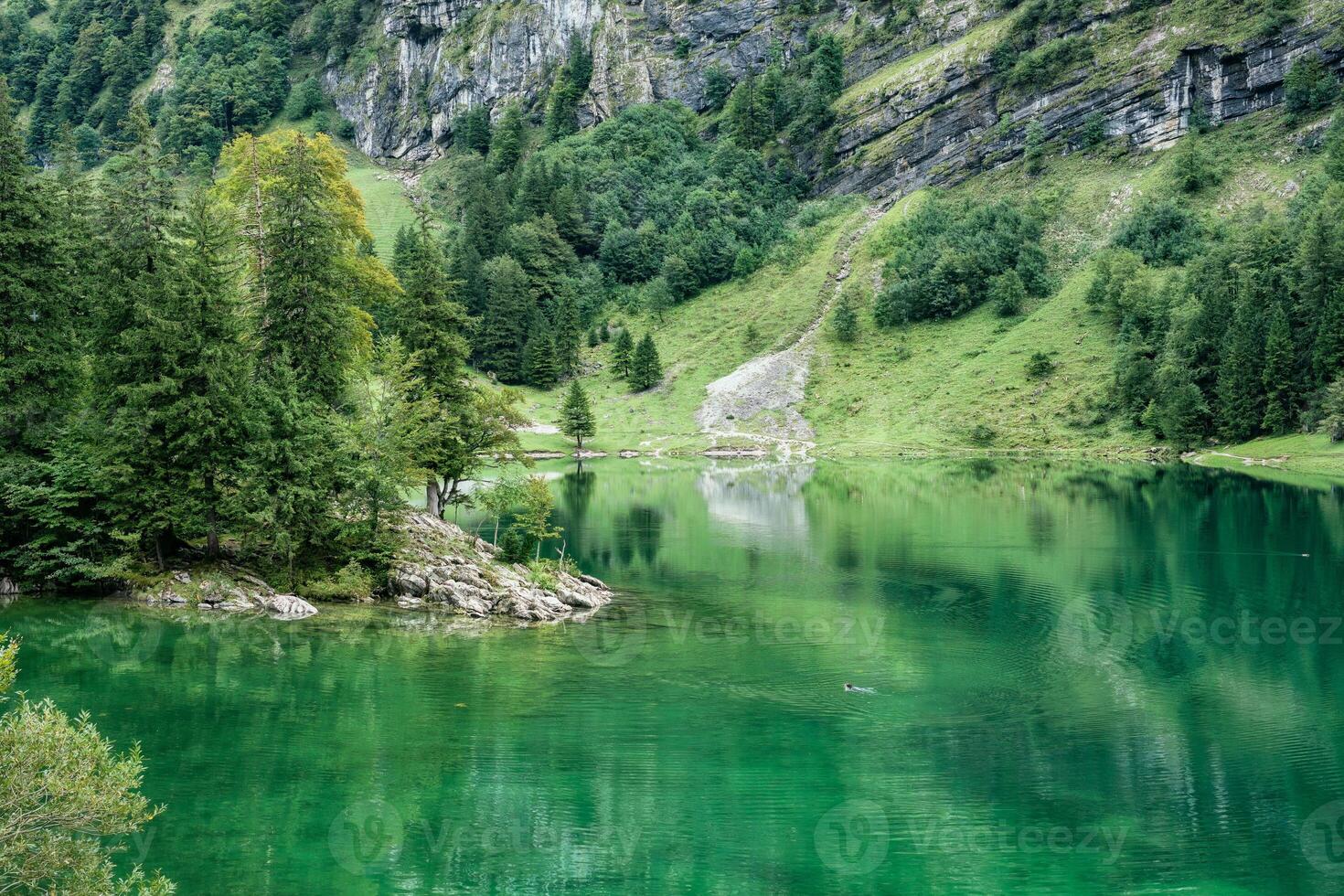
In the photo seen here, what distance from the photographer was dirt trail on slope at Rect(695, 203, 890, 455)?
124 metres

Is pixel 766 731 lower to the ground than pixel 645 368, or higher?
lower

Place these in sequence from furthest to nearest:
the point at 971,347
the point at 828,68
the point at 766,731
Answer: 1. the point at 828,68
2. the point at 971,347
3. the point at 766,731

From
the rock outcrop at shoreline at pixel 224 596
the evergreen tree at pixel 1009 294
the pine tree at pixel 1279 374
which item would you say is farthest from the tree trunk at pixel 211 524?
the evergreen tree at pixel 1009 294

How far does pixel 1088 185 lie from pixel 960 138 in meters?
27.8

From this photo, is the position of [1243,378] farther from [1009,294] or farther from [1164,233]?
[1009,294]

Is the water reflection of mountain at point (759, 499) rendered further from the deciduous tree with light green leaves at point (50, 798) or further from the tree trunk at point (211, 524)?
the deciduous tree with light green leaves at point (50, 798)

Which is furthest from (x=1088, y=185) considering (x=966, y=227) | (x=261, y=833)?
(x=261, y=833)

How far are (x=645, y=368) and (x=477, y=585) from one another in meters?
94.1

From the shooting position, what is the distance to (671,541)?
60.0 m

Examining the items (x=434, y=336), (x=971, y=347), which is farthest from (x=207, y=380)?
(x=971, y=347)

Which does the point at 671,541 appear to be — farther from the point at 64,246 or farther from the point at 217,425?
the point at 64,246

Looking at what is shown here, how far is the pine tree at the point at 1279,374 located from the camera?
311 ft

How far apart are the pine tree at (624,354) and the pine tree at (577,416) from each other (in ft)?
72.4

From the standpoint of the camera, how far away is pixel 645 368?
134875mm
